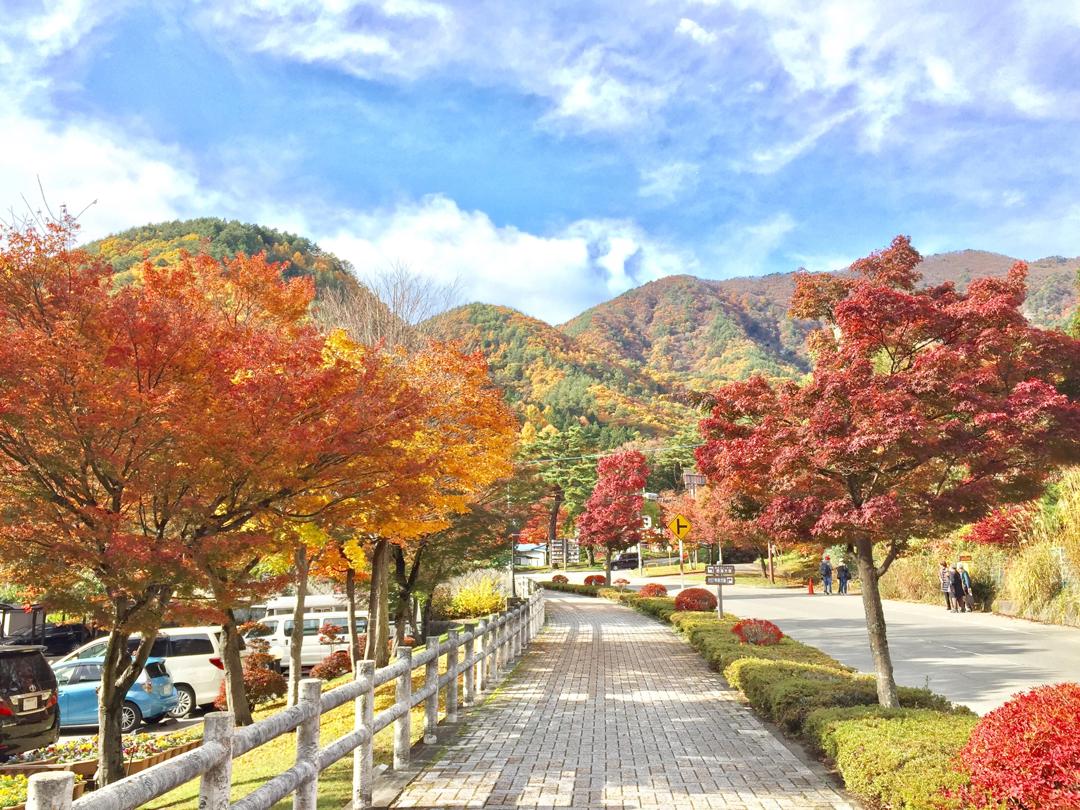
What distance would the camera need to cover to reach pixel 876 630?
368 inches

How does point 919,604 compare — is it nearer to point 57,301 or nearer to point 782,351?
point 57,301

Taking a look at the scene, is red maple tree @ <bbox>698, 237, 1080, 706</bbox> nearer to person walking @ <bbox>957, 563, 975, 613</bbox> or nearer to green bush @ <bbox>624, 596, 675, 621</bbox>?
green bush @ <bbox>624, 596, 675, 621</bbox>

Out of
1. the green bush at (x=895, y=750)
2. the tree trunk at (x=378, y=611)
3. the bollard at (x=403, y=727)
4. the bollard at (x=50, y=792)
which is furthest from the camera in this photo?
the tree trunk at (x=378, y=611)

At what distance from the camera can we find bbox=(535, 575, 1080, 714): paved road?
13578 mm

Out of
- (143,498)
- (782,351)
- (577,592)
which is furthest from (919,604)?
(782,351)

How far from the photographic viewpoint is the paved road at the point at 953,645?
13578mm

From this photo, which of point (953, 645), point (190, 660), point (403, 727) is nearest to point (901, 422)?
point (403, 727)

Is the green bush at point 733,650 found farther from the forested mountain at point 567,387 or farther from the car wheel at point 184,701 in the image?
the forested mountain at point 567,387

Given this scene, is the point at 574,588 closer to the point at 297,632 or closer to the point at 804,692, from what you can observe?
the point at 297,632

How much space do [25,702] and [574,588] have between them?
3985 centimetres

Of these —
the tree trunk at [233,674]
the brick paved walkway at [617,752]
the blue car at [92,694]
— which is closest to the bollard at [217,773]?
the brick paved walkway at [617,752]

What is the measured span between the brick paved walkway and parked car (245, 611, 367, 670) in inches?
434

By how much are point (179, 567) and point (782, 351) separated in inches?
5378

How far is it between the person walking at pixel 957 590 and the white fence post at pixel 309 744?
2689 centimetres
